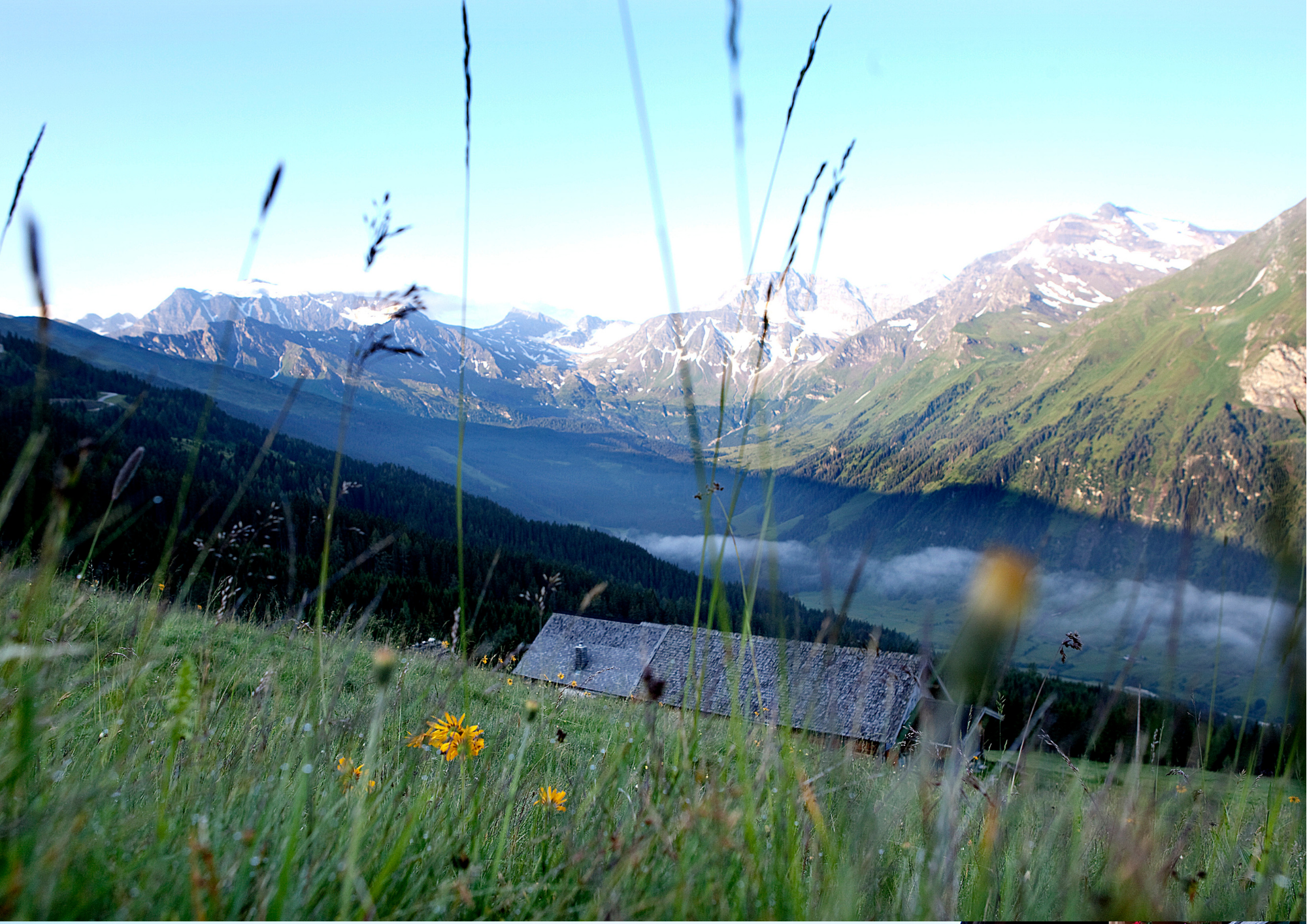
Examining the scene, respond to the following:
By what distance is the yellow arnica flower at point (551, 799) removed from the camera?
1781 millimetres

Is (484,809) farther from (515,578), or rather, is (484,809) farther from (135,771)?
(515,578)

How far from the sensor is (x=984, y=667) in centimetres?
144

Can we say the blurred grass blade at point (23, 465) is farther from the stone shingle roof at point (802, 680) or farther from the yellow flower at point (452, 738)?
the stone shingle roof at point (802, 680)

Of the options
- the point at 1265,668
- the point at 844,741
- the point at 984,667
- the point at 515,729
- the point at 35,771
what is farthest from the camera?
the point at 515,729

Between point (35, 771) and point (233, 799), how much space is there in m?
0.38

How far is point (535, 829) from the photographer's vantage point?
171 centimetres

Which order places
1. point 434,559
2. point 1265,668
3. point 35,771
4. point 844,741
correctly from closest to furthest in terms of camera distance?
point 35,771
point 1265,668
point 844,741
point 434,559

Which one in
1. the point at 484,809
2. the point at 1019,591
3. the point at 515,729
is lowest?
the point at 515,729

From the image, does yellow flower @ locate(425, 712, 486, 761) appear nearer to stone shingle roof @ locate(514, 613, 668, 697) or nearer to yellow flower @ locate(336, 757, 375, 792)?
yellow flower @ locate(336, 757, 375, 792)

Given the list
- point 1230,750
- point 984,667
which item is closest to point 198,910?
point 984,667

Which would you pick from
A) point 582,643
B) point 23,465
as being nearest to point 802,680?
point 23,465

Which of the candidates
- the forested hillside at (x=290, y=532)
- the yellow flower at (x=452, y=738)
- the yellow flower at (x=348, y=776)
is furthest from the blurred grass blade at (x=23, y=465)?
the yellow flower at (x=452, y=738)

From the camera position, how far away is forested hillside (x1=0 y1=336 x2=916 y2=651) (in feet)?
5.90

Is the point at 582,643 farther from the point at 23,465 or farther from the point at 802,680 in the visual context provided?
the point at 23,465
